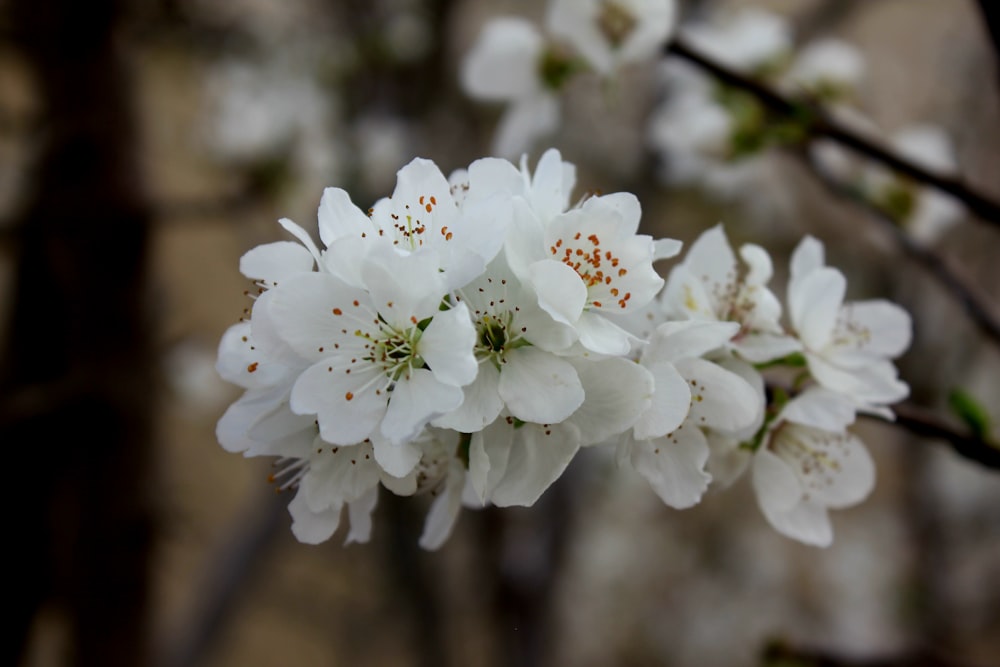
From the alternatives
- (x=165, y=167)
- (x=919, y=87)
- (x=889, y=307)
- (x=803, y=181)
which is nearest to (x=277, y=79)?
(x=165, y=167)

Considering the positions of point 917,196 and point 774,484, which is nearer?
point 774,484

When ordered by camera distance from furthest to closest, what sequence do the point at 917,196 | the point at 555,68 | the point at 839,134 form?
the point at 917,196 < the point at 555,68 < the point at 839,134

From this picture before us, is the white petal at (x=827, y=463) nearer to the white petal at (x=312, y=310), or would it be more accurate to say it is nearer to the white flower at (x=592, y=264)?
the white flower at (x=592, y=264)

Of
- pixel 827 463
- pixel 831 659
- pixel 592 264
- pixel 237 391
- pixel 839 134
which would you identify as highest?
Answer: pixel 592 264

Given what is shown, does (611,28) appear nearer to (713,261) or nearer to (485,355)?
(713,261)

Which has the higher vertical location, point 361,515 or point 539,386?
point 539,386

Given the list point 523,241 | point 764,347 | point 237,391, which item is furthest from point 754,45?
point 237,391

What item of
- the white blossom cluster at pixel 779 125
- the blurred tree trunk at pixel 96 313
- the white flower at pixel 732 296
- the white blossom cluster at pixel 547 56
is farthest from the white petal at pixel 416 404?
the blurred tree trunk at pixel 96 313
